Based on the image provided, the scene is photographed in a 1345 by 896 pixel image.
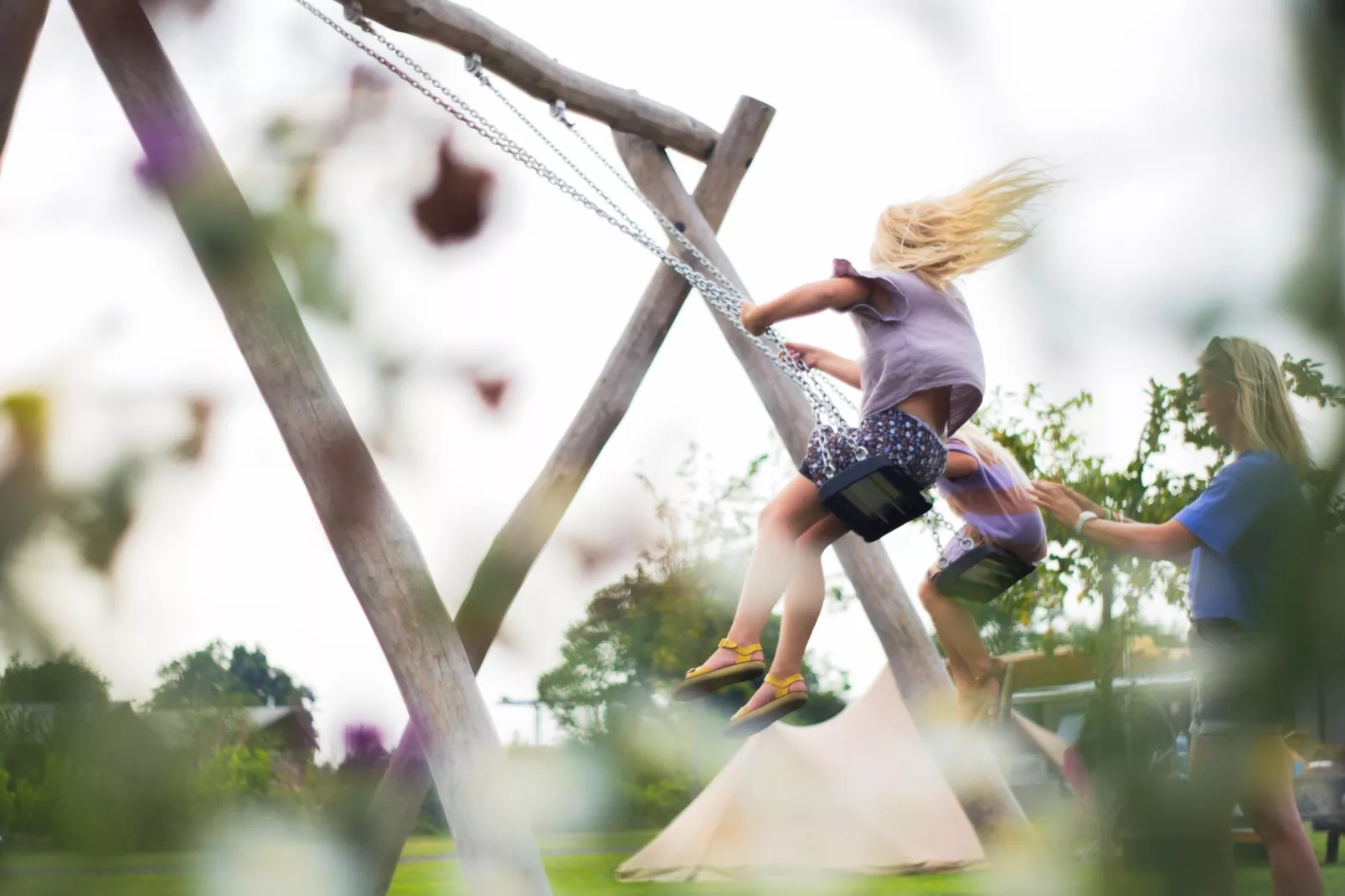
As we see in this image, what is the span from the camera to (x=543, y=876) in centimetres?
247

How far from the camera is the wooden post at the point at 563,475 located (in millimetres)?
3068

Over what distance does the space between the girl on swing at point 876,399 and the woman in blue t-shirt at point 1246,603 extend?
4.21 ft

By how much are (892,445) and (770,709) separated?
→ 58 centimetres

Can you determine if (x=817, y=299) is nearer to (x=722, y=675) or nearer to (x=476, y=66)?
(x=722, y=675)

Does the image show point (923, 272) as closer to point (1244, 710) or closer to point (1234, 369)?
point (1234, 369)

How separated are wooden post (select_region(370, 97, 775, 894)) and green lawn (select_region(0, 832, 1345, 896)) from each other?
0.52 metres

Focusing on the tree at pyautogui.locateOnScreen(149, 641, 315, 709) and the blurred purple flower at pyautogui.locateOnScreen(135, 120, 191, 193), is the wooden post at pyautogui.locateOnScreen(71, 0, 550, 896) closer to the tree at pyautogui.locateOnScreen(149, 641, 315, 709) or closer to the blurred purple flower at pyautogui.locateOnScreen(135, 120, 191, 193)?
the blurred purple flower at pyautogui.locateOnScreen(135, 120, 191, 193)

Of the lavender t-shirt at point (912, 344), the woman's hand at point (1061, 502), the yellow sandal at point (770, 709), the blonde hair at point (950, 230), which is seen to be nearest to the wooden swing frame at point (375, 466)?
the yellow sandal at point (770, 709)

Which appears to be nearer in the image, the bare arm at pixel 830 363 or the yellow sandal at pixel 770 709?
the yellow sandal at pixel 770 709

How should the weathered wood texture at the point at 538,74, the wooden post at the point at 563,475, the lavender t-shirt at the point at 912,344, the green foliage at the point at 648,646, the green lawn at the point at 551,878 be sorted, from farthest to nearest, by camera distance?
the green foliage at the point at 648,646
the wooden post at the point at 563,475
the weathered wood texture at the point at 538,74
the lavender t-shirt at the point at 912,344
the green lawn at the point at 551,878

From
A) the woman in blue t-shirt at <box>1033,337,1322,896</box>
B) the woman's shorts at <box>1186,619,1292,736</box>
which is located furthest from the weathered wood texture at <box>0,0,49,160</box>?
the woman's shorts at <box>1186,619,1292,736</box>

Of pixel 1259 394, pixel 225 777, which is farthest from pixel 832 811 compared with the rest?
pixel 1259 394

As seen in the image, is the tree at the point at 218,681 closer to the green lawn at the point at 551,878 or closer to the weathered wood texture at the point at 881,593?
the green lawn at the point at 551,878

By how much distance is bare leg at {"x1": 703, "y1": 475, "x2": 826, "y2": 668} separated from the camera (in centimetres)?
216
